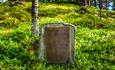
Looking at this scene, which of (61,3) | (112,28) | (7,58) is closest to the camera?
(7,58)

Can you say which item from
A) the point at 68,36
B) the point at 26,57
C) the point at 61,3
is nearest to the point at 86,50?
the point at 68,36

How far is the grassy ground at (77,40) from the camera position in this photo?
46.7 ft

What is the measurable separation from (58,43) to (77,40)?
12.4 feet

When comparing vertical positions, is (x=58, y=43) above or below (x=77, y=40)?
above

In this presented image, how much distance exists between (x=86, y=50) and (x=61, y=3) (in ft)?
56.7

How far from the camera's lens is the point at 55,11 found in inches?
1101

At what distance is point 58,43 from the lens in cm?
1460

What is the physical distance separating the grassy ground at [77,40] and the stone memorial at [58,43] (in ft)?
1.18

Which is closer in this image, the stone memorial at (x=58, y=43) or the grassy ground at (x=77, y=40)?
the grassy ground at (x=77, y=40)

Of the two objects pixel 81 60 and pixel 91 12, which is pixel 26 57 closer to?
pixel 81 60

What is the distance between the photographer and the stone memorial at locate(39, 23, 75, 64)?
47.7 ft

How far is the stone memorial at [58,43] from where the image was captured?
14539 millimetres

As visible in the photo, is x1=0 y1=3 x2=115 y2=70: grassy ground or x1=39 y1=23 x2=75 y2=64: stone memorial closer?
x1=0 y1=3 x2=115 y2=70: grassy ground

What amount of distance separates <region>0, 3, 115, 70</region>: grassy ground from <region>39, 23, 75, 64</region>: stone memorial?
361 millimetres
